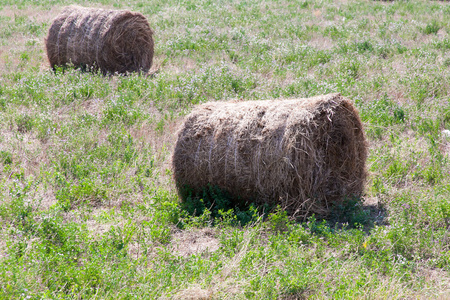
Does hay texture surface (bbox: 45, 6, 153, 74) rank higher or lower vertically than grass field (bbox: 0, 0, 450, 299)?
higher

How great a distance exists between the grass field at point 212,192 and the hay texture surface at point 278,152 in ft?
0.93

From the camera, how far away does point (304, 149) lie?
516 centimetres

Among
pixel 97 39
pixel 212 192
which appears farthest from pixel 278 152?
pixel 97 39

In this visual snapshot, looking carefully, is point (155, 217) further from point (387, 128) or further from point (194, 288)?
point (387, 128)

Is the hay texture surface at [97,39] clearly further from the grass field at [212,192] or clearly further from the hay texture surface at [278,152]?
the hay texture surface at [278,152]

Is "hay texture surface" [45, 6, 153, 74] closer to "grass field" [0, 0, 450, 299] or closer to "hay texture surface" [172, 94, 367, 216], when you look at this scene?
"grass field" [0, 0, 450, 299]

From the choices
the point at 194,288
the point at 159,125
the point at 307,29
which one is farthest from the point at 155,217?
the point at 307,29

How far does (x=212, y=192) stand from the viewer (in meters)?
5.57

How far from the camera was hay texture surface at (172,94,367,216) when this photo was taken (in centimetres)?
520

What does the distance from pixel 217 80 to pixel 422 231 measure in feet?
17.8

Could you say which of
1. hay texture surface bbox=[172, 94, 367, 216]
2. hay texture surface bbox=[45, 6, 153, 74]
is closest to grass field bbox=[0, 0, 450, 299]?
hay texture surface bbox=[172, 94, 367, 216]

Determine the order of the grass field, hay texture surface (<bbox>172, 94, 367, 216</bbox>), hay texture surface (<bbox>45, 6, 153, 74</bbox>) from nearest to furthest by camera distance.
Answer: the grass field, hay texture surface (<bbox>172, 94, 367, 216</bbox>), hay texture surface (<bbox>45, 6, 153, 74</bbox>)

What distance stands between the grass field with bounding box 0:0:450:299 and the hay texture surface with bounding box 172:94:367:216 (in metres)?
0.28

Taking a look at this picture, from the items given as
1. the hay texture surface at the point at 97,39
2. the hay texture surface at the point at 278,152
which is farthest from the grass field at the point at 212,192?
the hay texture surface at the point at 97,39
